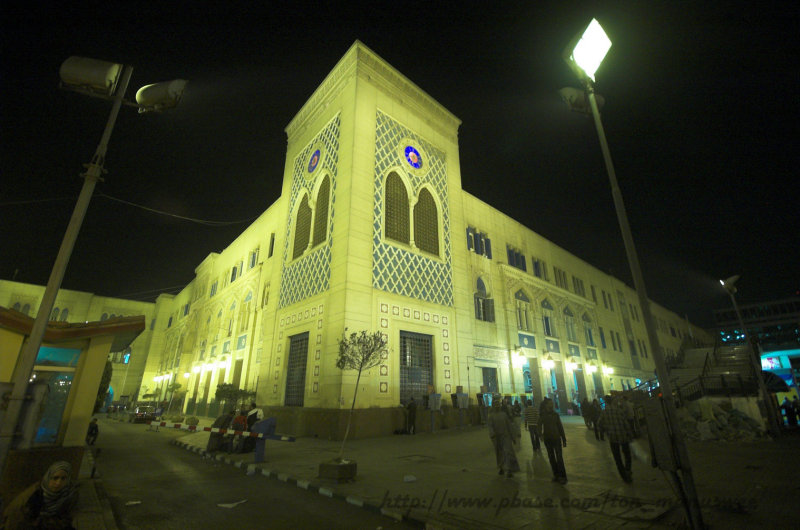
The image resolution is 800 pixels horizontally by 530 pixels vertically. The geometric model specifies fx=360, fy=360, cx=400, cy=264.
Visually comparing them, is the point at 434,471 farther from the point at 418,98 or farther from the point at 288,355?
the point at 418,98

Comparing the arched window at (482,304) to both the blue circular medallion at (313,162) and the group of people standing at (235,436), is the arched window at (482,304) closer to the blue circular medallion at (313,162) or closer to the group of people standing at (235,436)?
the blue circular medallion at (313,162)

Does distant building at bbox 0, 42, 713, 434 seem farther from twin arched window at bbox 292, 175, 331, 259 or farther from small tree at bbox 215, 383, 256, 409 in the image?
small tree at bbox 215, 383, 256, 409

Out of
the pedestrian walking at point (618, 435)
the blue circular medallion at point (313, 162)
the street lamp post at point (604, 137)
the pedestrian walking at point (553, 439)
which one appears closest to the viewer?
the street lamp post at point (604, 137)

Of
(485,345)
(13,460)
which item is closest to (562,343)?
(485,345)

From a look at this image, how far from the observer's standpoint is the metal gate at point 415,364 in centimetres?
1479

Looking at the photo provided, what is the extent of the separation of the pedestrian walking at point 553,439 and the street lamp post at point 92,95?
712cm

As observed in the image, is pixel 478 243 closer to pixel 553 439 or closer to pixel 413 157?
pixel 413 157

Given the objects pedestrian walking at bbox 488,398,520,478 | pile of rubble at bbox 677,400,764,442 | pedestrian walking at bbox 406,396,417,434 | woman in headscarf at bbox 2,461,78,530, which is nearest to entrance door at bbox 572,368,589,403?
pile of rubble at bbox 677,400,764,442

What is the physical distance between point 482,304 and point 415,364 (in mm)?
6725

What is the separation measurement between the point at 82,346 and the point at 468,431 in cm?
1244

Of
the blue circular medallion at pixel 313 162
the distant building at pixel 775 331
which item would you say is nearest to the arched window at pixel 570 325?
Result: the blue circular medallion at pixel 313 162

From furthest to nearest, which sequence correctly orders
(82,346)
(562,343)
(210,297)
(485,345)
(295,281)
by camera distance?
(210,297), (562,343), (485,345), (295,281), (82,346)

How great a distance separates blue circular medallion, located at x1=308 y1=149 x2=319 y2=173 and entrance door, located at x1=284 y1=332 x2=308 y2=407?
8.93 meters

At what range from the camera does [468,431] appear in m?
14.1
